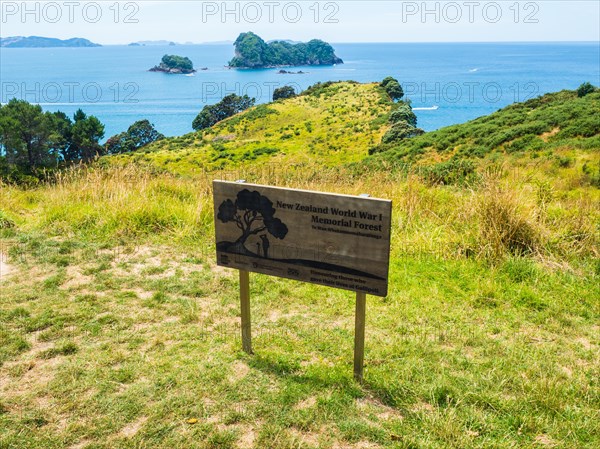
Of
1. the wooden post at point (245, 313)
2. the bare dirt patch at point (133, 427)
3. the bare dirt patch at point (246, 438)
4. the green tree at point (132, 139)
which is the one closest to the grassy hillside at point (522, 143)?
the wooden post at point (245, 313)

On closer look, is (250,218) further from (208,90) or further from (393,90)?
(208,90)

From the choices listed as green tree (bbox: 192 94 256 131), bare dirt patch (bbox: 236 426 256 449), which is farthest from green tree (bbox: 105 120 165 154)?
bare dirt patch (bbox: 236 426 256 449)

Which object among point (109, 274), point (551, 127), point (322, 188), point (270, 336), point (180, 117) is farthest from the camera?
point (180, 117)

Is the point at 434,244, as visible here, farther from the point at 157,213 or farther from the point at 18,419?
the point at 18,419

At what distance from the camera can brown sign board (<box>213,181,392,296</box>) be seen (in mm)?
3312

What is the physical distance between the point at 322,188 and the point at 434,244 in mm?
2856

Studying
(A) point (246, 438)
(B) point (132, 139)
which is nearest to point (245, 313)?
(A) point (246, 438)

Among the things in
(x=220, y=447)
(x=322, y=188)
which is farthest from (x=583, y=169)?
(x=220, y=447)

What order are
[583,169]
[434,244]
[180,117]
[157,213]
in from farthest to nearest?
[180,117] → [583,169] → [157,213] → [434,244]

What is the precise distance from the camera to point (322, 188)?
8719 millimetres

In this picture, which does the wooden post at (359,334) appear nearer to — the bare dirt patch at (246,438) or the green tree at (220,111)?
the bare dirt patch at (246,438)

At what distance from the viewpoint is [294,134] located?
75875 mm

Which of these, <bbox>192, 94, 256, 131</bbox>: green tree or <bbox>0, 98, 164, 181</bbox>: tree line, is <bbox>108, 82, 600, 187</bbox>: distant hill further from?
<bbox>192, 94, 256, 131</bbox>: green tree

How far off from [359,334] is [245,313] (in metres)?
1.02
